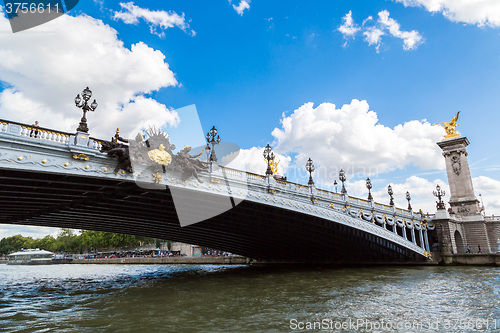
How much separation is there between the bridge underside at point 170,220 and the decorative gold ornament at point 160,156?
2168 mm

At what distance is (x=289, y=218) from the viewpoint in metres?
29.6

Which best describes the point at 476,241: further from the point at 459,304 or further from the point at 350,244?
the point at 459,304

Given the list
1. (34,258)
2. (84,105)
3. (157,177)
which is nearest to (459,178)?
(157,177)

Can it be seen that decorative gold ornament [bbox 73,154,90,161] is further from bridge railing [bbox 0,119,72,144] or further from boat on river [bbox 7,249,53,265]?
boat on river [bbox 7,249,53,265]

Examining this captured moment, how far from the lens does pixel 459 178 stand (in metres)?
48.9

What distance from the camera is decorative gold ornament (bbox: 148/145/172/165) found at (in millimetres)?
20016

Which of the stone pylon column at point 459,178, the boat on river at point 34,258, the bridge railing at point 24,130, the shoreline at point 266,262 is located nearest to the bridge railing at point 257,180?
the bridge railing at point 24,130

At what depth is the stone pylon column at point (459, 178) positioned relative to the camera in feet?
156

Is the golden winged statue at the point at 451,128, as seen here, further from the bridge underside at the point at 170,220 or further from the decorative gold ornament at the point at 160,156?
the decorative gold ornament at the point at 160,156

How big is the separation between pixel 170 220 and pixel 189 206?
4888 millimetres

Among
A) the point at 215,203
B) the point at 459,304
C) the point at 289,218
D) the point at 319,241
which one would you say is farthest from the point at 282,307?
the point at 319,241

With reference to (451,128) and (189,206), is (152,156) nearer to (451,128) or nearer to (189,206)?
(189,206)

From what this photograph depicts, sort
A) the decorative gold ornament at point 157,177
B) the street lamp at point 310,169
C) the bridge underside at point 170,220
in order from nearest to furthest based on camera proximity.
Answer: the decorative gold ornament at point 157,177
the bridge underside at point 170,220
the street lamp at point 310,169

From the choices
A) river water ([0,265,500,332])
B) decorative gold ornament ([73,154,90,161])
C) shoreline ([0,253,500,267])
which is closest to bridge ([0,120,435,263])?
decorative gold ornament ([73,154,90,161])
